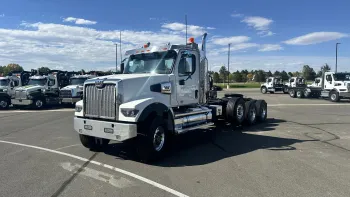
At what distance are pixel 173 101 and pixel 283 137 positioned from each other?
4.27 meters

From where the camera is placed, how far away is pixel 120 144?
8.70 m

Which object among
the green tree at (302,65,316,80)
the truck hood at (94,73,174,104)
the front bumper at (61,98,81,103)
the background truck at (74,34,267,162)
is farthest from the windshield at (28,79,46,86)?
the green tree at (302,65,316,80)

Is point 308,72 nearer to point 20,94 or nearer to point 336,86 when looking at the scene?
point 336,86

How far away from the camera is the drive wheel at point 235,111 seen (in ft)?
36.2

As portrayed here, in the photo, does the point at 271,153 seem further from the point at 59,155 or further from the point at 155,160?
the point at 59,155

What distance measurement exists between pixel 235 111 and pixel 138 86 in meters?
5.22

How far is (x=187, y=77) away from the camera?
8445 millimetres

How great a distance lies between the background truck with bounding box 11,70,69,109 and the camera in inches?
834

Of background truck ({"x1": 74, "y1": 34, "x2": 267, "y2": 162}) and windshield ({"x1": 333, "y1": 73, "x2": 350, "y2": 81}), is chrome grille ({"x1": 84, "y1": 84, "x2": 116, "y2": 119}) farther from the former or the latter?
windshield ({"x1": 333, "y1": 73, "x2": 350, "y2": 81})

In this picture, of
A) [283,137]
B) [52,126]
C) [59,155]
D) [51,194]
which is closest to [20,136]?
[52,126]

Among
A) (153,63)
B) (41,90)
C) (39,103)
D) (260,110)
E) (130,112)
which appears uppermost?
(153,63)

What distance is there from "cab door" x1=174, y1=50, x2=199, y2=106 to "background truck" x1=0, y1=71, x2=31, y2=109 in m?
17.9

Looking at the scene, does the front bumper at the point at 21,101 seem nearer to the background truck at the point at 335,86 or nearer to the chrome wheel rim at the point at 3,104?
the chrome wheel rim at the point at 3,104

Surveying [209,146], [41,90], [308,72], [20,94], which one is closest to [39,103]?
[41,90]
